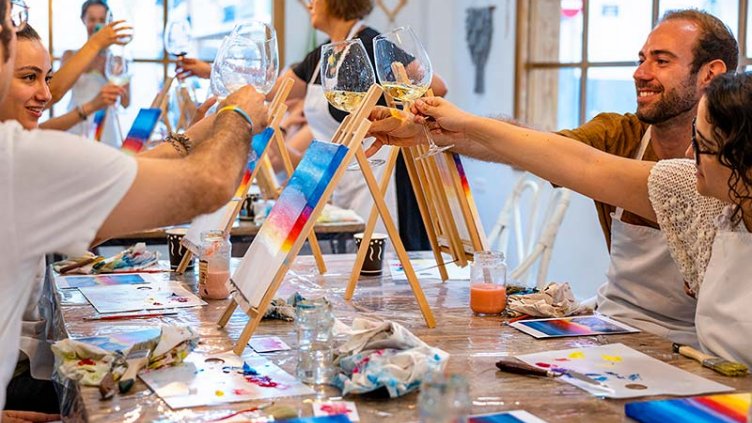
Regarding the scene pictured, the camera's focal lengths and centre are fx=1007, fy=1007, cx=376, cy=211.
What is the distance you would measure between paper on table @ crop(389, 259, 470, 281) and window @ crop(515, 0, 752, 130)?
171 centimetres

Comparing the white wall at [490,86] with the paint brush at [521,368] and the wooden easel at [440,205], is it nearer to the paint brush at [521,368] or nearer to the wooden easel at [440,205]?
the wooden easel at [440,205]

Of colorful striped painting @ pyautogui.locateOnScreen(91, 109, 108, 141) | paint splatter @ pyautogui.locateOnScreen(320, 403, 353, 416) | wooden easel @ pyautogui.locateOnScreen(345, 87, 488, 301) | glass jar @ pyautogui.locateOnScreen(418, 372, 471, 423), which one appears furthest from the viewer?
colorful striped painting @ pyautogui.locateOnScreen(91, 109, 108, 141)

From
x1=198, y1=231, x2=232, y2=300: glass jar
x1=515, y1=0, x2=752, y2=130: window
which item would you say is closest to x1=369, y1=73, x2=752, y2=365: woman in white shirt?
x1=198, y1=231, x2=232, y2=300: glass jar

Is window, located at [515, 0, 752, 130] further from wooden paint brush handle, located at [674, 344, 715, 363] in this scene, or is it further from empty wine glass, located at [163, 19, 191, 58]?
wooden paint brush handle, located at [674, 344, 715, 363]

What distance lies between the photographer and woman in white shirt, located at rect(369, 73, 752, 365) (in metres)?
Result: 1.82

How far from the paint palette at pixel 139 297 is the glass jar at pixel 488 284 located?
24.6 inches

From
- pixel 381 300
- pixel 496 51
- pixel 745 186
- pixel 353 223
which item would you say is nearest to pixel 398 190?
pixel 353 223

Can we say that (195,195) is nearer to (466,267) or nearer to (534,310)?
(534,310)

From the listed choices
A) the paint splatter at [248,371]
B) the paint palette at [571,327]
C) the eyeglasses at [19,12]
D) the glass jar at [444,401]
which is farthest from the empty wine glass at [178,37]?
the glass jar at [444,401]

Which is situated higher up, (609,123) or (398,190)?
(609,123)

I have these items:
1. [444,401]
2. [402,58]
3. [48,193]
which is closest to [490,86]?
[402,58]

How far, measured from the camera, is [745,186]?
1831 millimetres

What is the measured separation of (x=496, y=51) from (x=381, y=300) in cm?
343

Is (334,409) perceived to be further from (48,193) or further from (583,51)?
(583,51)
